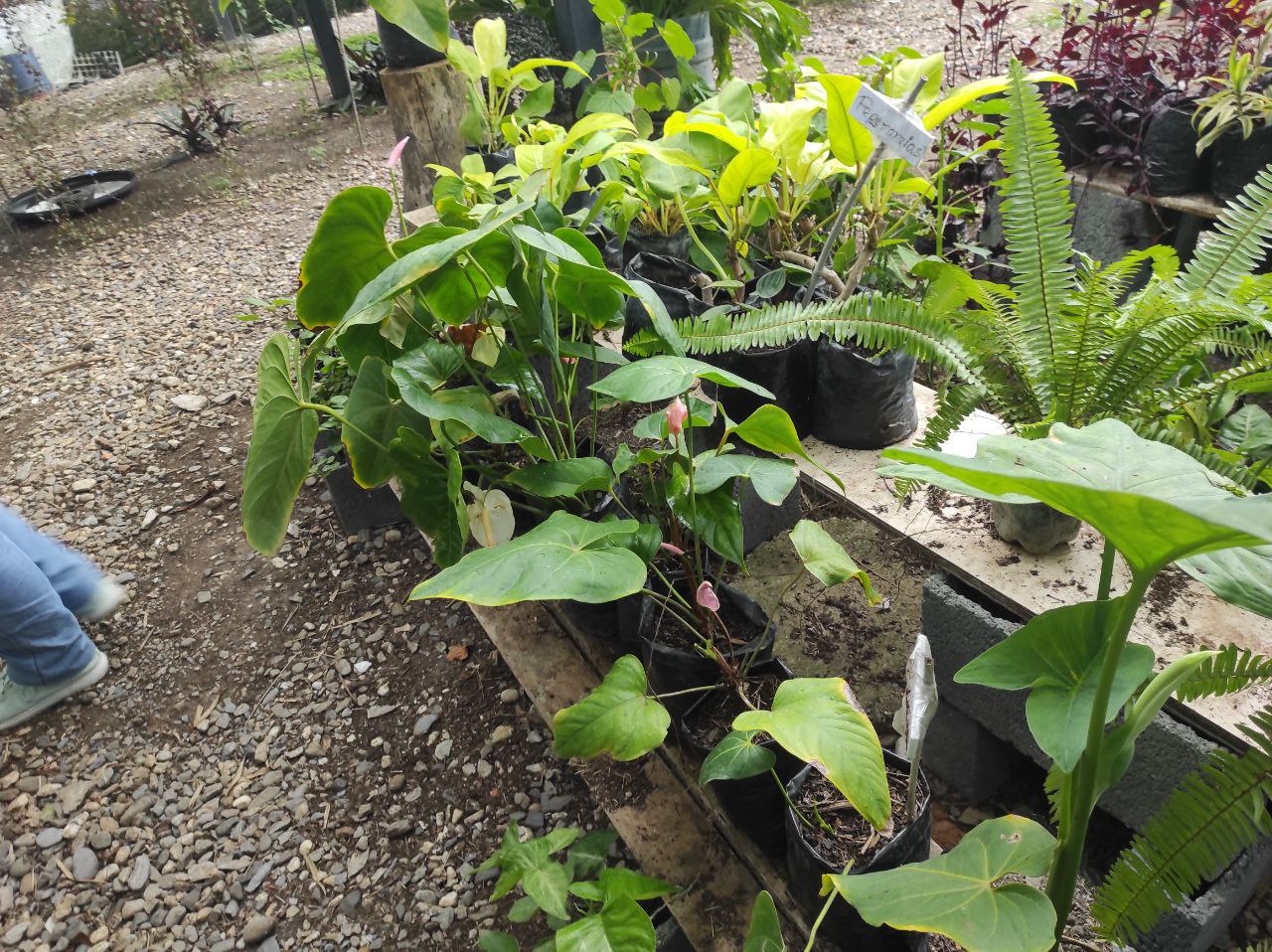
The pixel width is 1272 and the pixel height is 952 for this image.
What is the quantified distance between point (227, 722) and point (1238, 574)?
189 centimetres

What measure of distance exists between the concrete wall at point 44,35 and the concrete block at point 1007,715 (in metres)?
6.82

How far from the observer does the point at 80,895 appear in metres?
1.58

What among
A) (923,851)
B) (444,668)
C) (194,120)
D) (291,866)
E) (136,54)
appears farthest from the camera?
(136,54)

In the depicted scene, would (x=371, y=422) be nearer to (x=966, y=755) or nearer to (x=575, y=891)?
(x=575, y=891)

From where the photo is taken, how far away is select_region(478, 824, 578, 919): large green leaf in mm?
1199

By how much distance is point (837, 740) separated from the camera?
32.7 inches

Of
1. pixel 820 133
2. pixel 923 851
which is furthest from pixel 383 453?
pixel 820 133

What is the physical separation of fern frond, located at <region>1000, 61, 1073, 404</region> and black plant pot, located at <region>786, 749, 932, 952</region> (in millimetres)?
620

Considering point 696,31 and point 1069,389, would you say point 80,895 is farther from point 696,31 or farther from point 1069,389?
point 696,31

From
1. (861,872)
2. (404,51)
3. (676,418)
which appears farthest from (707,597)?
(404,51)

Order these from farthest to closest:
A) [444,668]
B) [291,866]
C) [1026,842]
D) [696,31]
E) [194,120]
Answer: [194,120] → [696,31] → [444,668] → [291,866] → [1026,842]

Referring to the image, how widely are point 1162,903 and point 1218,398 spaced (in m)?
0.75

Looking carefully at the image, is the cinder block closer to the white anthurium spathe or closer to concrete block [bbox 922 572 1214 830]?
concrete block [bbox 922 572 1214 830]

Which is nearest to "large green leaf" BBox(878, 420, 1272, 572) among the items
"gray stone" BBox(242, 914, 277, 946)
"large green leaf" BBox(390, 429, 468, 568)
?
"large green leaf" BBox(390, 429, 468, 568)
